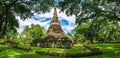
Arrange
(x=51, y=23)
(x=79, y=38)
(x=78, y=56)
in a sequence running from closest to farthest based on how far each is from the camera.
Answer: (x=78, y=56), (x=51, y=23), (x=79, y=38)

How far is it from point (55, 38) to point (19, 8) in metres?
36.1

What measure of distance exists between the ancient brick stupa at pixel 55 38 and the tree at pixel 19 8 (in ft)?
102

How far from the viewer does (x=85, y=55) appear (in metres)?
37.9

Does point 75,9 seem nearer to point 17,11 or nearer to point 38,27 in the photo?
point 17,11

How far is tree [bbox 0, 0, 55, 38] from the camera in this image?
28.4 meters

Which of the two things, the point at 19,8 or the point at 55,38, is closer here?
the point at 19,8

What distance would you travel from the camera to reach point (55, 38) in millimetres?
Result: 65938

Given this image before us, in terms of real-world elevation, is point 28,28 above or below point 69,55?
above

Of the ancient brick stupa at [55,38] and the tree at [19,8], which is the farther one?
the ancient brick stupa at [55,38]

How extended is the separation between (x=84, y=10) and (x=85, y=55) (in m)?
8.52

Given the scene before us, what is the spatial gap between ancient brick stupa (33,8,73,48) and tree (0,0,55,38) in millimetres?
31024

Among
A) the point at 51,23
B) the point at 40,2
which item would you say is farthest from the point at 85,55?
the point at 51,23

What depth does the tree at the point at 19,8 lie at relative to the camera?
93.2 ft

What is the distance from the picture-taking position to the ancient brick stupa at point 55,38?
207 feet
